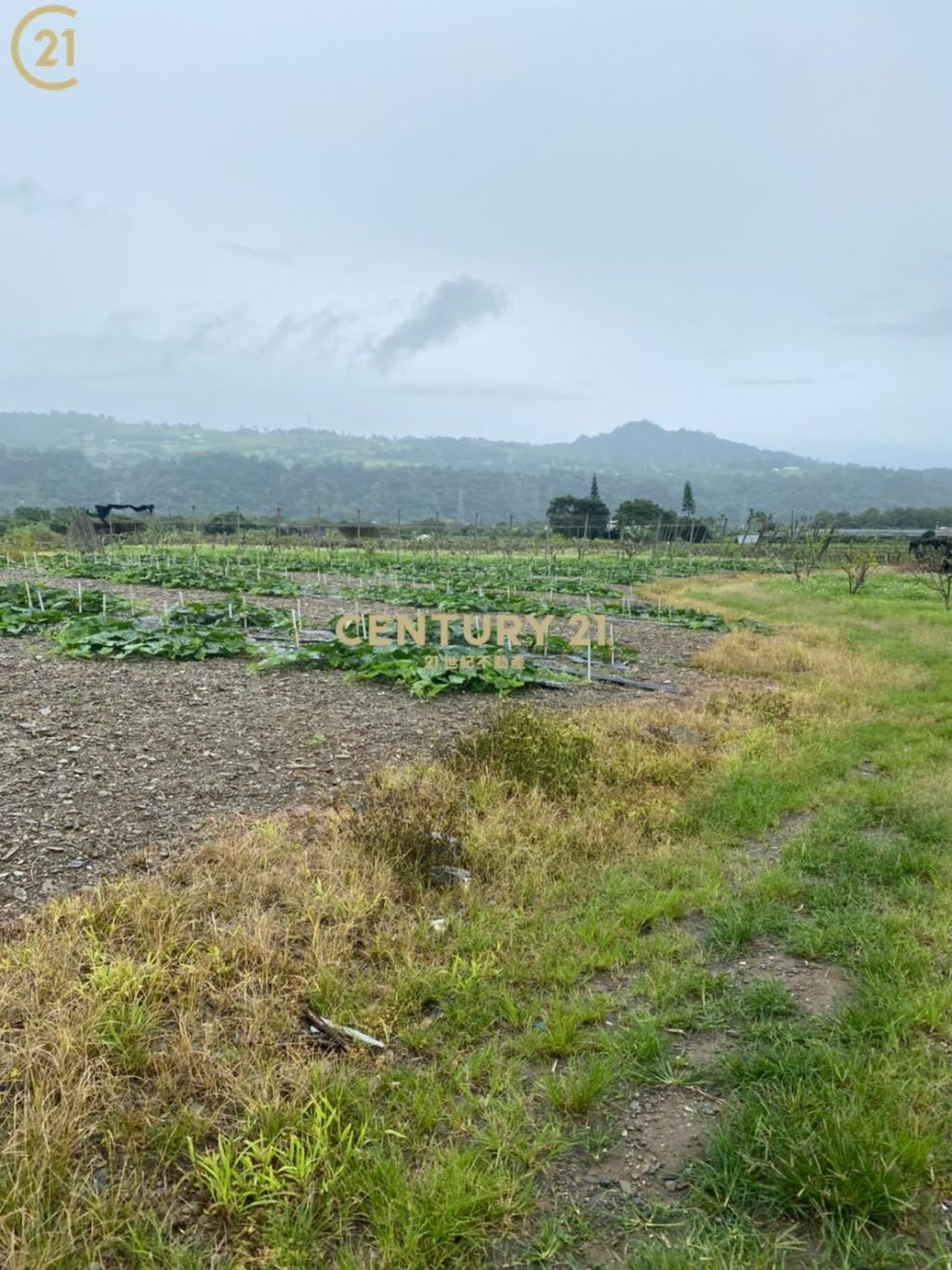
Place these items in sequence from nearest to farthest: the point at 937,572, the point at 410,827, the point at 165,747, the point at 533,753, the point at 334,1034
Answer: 1. the point at 334,1034
2. the point at 410,827
3. the point at 533,753
4. the point at 165,747
5. the point at 937,572

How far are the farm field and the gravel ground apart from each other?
0.04 m

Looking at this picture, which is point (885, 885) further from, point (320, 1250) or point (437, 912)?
point (320, 1250)

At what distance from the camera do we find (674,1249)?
165 cm

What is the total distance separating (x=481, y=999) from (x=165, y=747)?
11.1 feet

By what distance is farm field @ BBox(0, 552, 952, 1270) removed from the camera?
174 cm

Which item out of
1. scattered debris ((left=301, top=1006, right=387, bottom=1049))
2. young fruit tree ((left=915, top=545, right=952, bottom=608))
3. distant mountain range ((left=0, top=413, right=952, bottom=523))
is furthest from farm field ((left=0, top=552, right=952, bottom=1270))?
distant mountain range ((left=0, top=413, right=952, bottom=523))

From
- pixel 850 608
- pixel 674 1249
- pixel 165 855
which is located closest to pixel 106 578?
pixel 165 855

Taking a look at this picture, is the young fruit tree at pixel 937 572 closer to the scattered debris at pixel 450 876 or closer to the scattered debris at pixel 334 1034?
the scattered debris at pixel 450 876

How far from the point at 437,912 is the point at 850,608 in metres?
13.9

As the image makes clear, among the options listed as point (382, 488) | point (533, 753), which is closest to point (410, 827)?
point (533, 753)

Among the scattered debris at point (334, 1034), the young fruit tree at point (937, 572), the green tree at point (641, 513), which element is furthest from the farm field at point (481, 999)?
the green tree at point (641, 513)

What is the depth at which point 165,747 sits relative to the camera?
5000 millimetres

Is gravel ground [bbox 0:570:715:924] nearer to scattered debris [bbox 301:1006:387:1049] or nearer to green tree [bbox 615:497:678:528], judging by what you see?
scattered debris [bbox 301:1006:387:1049]

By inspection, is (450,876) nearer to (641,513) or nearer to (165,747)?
(165,747)
